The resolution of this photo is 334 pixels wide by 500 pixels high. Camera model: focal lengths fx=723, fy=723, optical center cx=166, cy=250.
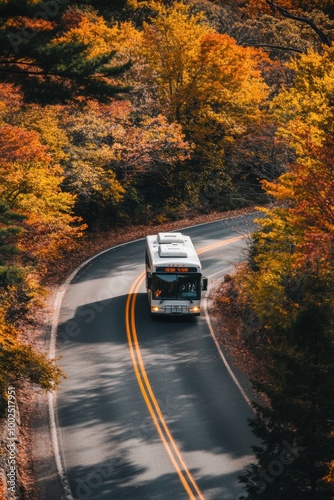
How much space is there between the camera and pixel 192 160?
58.9m

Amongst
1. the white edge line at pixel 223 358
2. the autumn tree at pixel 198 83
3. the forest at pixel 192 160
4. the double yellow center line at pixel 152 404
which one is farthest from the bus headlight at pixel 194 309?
the autumn tree at pixel 198 83

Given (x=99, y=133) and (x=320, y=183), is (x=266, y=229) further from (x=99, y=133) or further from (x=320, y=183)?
(x=99, y=133)

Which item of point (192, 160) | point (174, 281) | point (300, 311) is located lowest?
point (174, 281)

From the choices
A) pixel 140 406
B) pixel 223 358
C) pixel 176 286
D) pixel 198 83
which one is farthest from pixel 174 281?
pixel 198 83

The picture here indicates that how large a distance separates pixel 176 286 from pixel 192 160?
27.6 meters

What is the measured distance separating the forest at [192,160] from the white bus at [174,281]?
2.12 metres

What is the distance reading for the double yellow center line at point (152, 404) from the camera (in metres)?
21.1

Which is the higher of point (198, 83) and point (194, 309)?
point (198, 83)

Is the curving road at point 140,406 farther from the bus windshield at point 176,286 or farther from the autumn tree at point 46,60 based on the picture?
the autumn tree at point 46,60

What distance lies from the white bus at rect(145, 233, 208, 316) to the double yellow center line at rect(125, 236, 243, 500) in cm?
183

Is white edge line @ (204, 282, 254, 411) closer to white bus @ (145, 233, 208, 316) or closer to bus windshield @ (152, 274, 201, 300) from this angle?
white bus @ (145, 233, 208, 316)

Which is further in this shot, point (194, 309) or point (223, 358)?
point (194, 309)

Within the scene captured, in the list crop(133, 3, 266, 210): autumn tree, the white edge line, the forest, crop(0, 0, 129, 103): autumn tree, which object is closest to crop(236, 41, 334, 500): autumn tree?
the forest

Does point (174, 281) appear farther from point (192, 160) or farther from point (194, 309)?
point (192, 160)
